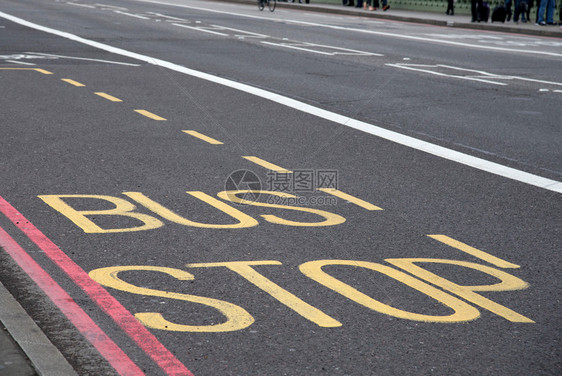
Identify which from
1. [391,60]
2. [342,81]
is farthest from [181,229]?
[391,60]

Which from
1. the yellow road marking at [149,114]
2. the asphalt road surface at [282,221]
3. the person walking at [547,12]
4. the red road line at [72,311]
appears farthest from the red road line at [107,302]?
the person walking at [547,12]

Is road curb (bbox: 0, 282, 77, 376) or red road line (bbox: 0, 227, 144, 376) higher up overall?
road curb (bbox: 0, 282, 77, 376)

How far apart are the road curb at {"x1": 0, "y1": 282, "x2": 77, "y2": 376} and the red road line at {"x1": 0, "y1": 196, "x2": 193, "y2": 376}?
1.39 feet

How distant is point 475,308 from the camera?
487 cm

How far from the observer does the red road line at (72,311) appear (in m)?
4.02

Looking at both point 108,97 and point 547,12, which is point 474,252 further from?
point 547,12

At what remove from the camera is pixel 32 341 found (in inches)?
160

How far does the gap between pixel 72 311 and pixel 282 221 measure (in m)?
Answer: 2.26

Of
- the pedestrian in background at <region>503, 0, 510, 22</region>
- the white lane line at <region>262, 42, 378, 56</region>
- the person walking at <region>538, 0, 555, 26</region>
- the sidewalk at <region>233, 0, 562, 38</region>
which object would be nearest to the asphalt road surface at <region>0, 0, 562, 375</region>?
the white lane line at <region>262, 42, 378, 56</region>

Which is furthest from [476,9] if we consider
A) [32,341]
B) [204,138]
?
[32,341]

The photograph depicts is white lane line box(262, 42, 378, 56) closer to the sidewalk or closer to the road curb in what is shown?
the sidewalk

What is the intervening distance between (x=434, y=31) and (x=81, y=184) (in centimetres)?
2317

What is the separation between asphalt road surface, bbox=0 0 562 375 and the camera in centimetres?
435

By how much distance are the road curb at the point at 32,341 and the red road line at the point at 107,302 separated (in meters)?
0.42
